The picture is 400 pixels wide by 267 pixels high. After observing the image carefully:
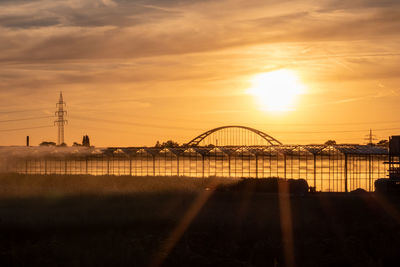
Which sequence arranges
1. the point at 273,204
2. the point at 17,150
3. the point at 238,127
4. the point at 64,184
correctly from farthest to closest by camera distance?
the point at 238,127, the point at 17,150, the point at 64,184, the point at 273,204

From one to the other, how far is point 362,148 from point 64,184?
93.8 feet

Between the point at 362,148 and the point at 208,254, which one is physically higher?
the point at 362,148

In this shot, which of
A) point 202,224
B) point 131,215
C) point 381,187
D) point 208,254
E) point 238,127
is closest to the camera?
point 208,254

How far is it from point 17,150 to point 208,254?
193 feet

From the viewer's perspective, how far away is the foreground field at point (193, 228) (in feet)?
77.3

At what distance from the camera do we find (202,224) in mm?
31078

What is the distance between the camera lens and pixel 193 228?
3034 centimetres

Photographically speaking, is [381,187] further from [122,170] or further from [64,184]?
[122,170]

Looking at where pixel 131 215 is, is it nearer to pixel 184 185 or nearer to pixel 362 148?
pixel 184 185

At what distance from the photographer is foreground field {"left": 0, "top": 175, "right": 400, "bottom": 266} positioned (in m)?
23.5

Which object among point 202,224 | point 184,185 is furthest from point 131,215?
point 184,185

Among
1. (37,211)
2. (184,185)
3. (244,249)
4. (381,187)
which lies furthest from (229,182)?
(244,249)

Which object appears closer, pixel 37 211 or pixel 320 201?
pixel 37 211

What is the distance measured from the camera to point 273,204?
40750 millimetres
